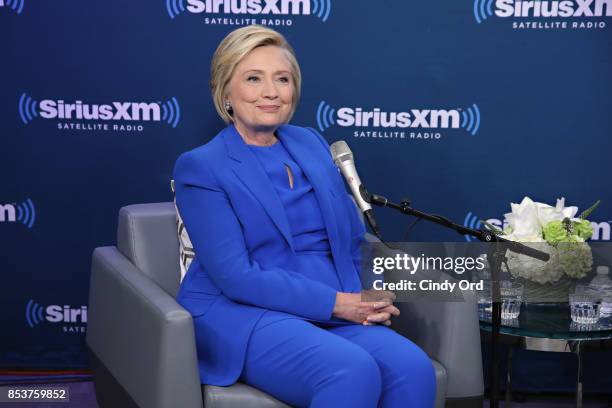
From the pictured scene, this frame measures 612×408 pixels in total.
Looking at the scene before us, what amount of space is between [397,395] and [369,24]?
73.3 inches

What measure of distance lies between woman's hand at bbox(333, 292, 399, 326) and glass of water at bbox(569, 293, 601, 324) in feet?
2.37

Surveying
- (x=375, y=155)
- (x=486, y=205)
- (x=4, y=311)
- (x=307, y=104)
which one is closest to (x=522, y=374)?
(x=486, y=205)

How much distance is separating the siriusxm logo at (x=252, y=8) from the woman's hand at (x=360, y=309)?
61.8 inches

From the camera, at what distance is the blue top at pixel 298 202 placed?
9.30ft

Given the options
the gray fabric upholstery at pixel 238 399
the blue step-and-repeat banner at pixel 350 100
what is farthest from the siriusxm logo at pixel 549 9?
the gray fabric upholstery at pixel 238 399

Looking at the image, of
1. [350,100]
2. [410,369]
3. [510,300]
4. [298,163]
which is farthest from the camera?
[350,100]

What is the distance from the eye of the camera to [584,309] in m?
3.03

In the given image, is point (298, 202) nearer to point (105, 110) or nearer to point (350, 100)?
point (350, 100)

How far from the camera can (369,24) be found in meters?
3.84

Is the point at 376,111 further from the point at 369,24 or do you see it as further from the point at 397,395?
the point at 397,395

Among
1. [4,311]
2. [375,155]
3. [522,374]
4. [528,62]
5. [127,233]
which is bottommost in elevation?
[522,374]

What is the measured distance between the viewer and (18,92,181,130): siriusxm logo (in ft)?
12.9

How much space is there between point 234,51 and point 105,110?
1.29m

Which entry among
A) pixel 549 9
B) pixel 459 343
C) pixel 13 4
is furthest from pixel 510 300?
pixel 13 4
